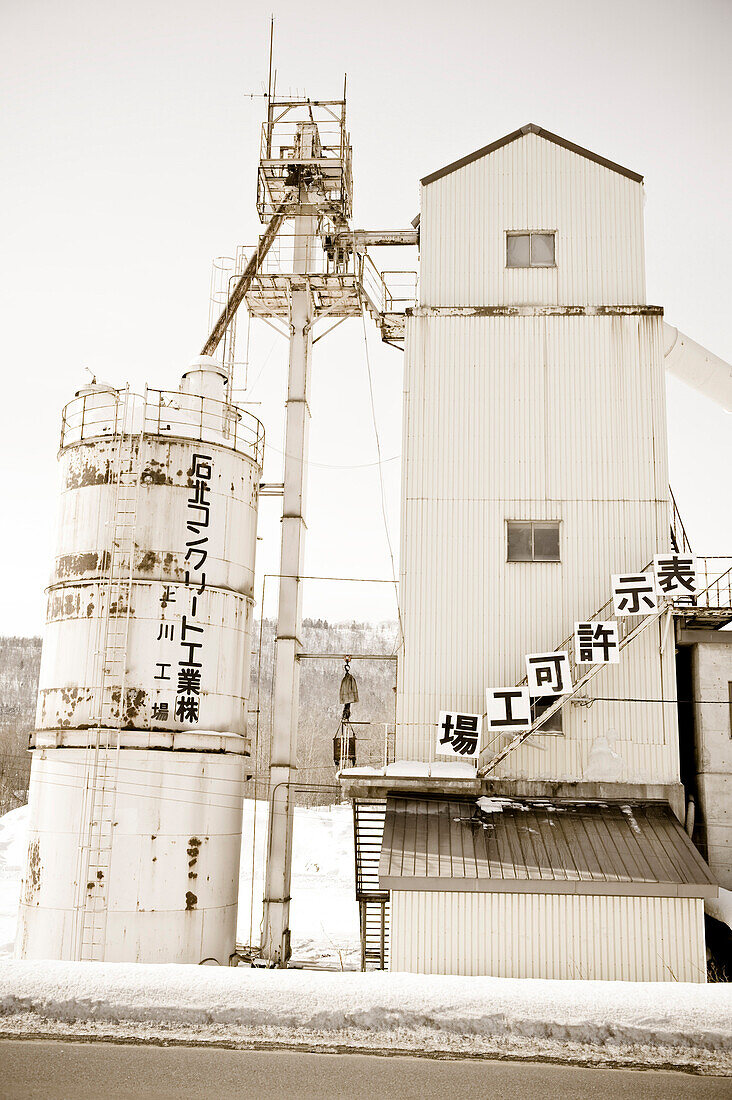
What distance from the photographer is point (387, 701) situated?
96.8 metres

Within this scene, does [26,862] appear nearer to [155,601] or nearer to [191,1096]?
[155,601]

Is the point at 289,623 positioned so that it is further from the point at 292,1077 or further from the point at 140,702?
the point at 292,1077

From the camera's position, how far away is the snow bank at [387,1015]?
8.04 meters

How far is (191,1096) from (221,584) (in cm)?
1553

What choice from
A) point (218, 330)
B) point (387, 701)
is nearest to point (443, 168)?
point (218, 330)

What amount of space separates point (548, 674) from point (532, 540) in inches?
138

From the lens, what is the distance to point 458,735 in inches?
754

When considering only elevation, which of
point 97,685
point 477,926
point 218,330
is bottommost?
point 477,926

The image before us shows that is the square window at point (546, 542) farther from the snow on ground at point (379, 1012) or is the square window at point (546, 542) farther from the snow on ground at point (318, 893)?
the snow on ground at point (379, 1012)

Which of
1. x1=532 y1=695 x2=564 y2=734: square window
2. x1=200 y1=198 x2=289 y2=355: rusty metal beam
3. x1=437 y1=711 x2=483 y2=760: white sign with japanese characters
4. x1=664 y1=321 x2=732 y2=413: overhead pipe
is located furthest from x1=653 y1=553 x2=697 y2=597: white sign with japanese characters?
x1=200 y1=198 x2=289 y2=355: rusty metal beam

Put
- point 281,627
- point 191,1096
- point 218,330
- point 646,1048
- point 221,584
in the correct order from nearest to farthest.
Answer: point 191,1096 < point 646,1048 < point 221,584 < point 281,627 < point 218,330

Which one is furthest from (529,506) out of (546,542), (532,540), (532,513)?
(546,542)

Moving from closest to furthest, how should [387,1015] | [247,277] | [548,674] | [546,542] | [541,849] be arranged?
[387,1015] < [541,849] < [548,674] < [546,542] < [247,277]

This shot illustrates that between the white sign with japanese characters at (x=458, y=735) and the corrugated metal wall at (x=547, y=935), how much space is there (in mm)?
3138
